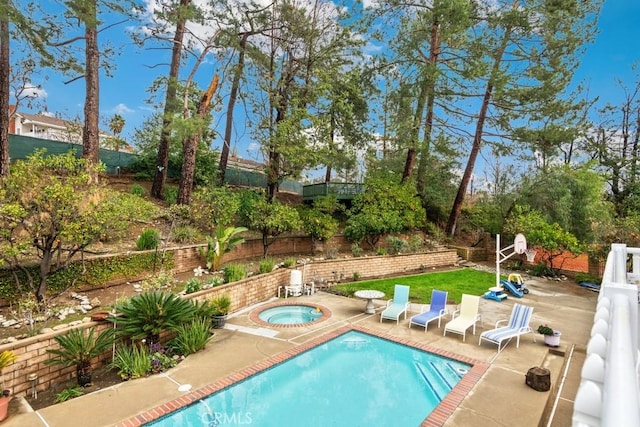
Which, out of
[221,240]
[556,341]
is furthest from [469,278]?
[221,240]

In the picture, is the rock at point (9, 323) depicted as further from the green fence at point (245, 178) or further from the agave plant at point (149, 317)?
the green fence at point (245, 178)

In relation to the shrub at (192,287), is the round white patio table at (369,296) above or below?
below

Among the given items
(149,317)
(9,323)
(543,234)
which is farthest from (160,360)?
(543,234)

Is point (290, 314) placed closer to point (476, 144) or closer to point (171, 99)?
Result: point (171, 99)

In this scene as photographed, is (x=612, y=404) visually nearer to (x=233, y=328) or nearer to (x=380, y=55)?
(x=233, y=328)

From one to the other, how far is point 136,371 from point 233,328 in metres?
3.15

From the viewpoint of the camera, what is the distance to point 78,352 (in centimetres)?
676

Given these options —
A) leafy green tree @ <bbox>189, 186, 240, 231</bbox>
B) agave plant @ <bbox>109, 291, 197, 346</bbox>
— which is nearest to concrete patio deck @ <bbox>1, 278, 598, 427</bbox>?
agave plant @ <bbox>109, 291, 197, 346</bbox>

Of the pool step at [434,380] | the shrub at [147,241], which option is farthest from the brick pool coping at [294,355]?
the shrub at [147,241]

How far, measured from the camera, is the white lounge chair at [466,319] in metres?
9.45

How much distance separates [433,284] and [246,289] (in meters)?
8.79

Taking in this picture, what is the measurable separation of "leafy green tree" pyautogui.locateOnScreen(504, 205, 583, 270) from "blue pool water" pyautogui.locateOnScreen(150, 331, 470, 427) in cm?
1294

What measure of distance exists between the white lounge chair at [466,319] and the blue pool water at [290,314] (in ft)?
13.1

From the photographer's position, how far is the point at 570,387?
6.98 m
